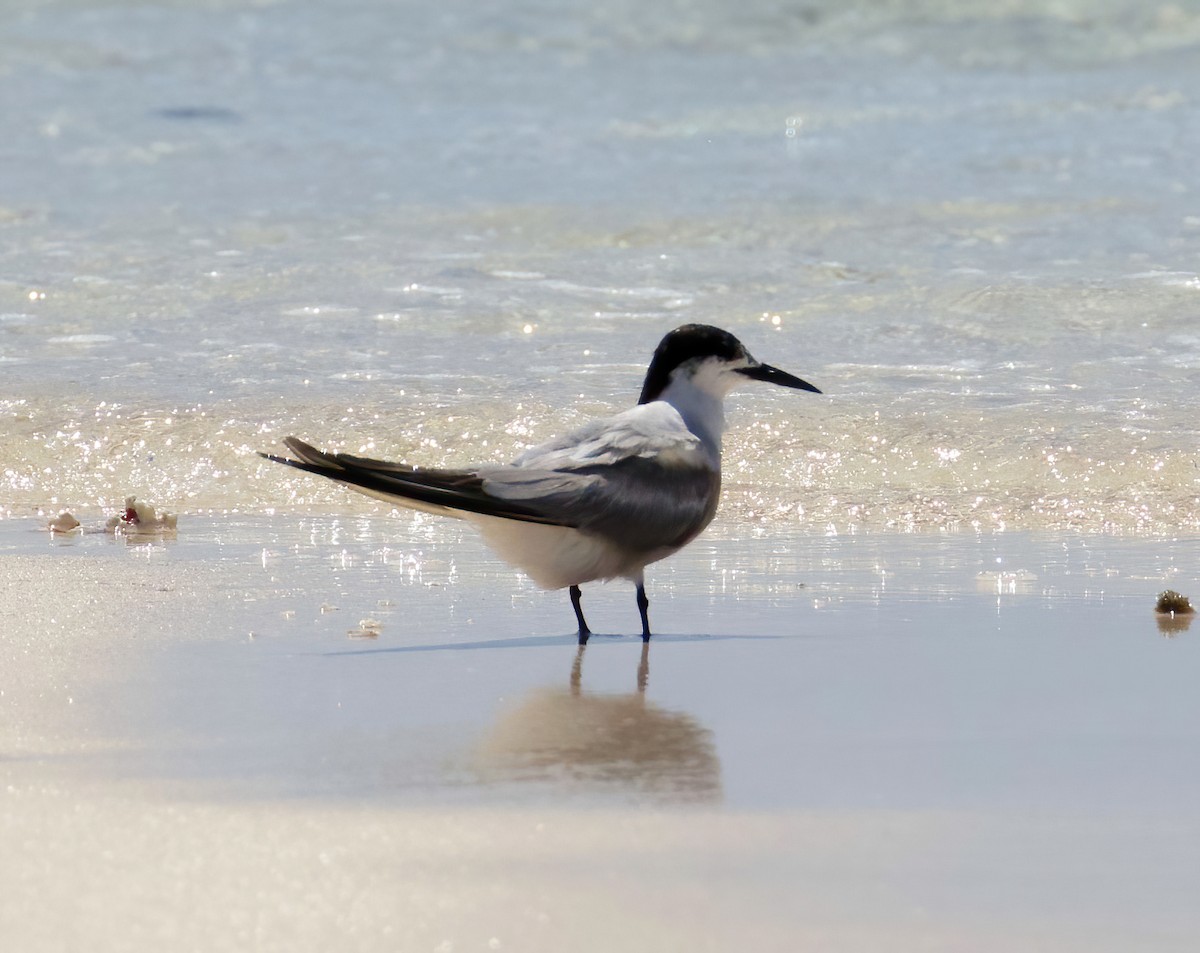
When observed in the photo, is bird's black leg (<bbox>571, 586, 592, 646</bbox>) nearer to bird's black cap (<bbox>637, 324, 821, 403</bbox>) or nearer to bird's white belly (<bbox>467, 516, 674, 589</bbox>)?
bird's white belly (<bbox>467, 516, 674, 589</bbox>)

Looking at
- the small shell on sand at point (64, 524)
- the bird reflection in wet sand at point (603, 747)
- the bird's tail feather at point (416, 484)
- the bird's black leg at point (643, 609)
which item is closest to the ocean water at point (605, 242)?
the small shell on sand at point (64, 524)

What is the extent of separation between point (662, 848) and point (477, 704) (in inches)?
37.2

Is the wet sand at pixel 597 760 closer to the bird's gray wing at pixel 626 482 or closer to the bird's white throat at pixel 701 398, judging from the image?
the bird's gray wing at pixel 626 482

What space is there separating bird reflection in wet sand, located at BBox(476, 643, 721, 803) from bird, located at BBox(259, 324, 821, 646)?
0.57m

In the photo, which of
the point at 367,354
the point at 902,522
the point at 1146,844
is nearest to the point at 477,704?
the point at 1146,844

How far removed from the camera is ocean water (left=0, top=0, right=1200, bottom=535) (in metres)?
6.21

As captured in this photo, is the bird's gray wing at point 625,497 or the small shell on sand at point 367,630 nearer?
the small shell on sand at point 367,630

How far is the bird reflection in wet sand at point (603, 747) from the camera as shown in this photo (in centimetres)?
253

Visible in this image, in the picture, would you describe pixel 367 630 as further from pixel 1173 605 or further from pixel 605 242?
pixel 605 242

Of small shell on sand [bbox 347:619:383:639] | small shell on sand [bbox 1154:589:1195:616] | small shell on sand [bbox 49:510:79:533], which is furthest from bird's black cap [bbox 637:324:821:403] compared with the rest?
small shell on sand [bbox 49:510:79:533]

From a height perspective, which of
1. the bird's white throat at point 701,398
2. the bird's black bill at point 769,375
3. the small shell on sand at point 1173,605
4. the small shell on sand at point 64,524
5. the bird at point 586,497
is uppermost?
the bird's black bill at point 769,375

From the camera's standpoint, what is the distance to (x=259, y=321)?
8.45 metres

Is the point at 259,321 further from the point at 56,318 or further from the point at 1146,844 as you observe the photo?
the point at 1146,844

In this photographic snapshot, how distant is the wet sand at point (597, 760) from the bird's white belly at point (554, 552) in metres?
0.15
